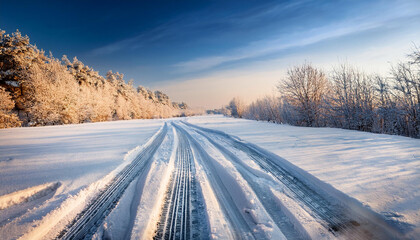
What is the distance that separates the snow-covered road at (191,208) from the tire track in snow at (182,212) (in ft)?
0.04

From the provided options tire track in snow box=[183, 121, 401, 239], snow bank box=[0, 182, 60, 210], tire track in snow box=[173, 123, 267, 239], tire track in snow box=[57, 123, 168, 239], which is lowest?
tire track in snow box=[183, 121, 401, 239]

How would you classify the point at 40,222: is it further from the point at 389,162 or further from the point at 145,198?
the point at 389,162

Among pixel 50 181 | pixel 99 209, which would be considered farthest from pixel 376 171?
pixel 50 181

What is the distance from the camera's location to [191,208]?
2182 millimetres

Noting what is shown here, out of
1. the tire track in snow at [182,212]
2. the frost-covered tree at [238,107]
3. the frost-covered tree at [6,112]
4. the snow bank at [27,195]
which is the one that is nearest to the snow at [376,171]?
the tire track in snow at [182,212]

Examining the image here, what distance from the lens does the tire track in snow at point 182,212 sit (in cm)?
172

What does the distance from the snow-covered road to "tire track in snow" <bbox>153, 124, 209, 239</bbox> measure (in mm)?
11

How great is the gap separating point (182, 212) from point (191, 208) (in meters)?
0.14

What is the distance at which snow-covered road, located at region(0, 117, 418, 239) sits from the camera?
66.9 inches

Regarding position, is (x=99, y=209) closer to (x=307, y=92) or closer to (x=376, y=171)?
(x=376, y=171)

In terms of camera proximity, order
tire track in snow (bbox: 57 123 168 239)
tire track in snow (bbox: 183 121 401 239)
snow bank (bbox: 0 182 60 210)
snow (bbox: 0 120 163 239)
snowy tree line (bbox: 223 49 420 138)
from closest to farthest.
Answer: tire track in snow (bbox: 183 121 401 239)
tire track in snow (bbox: 57 123 168 239)
snow (bbox: 0 120 163 239)
snow bank (bbox: 0 182 60 210)
snowy tree line (bbox: 223 49 420 138)

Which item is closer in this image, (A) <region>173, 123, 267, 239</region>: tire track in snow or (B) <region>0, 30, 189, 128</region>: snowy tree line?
(A) <region>173, 123, 267, 239</region>: tire track in snow

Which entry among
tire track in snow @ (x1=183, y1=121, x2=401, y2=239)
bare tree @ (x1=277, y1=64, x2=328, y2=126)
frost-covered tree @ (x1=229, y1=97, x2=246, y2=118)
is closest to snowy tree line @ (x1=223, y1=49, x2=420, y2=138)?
bare tree @ (x1=277, y1=64, x2=328, y2=126)

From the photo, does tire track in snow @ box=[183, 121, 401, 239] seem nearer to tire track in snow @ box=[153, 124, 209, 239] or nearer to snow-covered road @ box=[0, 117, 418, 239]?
snow-covered road @ box=[0, 117, 418, 239]
